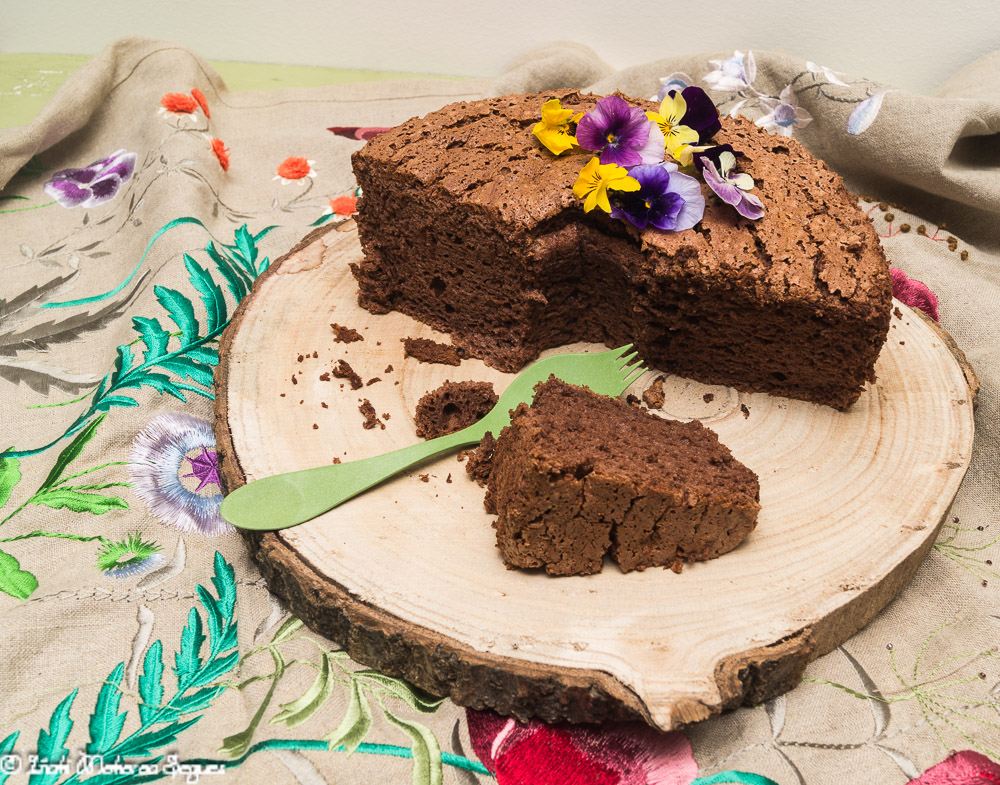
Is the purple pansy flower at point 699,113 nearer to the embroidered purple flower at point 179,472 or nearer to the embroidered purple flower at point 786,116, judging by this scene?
the embroidered purple flower at point 786,116

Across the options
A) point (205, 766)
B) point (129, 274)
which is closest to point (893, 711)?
point (205, 766)

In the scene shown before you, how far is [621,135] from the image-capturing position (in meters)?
3.27

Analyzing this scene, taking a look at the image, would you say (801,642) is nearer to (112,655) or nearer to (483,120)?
(112,655)

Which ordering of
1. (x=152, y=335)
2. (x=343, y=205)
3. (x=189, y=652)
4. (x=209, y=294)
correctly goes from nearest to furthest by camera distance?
(x=189, y=652), (x=152, y=335), (x=209, y=294), (x=343, y=205)

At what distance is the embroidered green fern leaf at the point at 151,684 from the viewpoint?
2.48 metres

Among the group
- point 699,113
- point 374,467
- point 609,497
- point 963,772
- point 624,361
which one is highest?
point 699,113

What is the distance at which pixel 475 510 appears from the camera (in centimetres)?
284

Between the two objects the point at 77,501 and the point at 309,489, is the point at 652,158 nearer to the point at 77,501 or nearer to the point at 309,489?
the point at 309,489

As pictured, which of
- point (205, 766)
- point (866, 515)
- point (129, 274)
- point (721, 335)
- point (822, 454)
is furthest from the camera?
point (129, 274)

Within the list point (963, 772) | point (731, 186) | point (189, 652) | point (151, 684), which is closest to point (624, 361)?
point (731, 186)

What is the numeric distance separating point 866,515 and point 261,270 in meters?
2.78

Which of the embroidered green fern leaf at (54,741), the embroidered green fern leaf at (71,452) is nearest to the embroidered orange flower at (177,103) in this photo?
the embroidered green fern leaf at (71,452)

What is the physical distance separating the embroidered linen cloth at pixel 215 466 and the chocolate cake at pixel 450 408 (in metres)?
0.75

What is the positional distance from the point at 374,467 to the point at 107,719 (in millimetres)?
1044
